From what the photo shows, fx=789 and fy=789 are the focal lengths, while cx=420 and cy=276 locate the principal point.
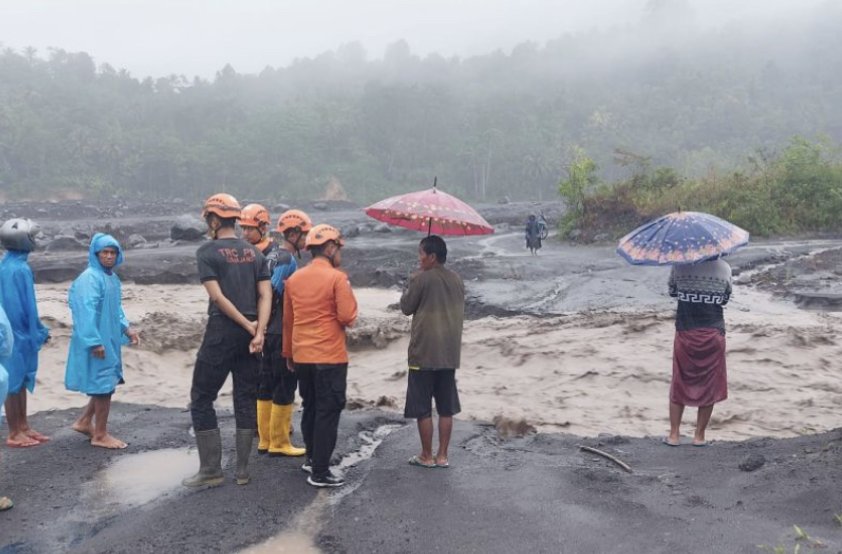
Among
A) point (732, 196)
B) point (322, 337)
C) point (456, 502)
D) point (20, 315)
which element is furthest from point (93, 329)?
point (732, 196)

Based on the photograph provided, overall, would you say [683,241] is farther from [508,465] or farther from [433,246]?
[508,465]

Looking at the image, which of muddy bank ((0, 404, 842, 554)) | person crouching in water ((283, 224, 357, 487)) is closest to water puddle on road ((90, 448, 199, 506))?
muddy bank ((0, 404, 842, 554))

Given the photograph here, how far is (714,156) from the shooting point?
235ft

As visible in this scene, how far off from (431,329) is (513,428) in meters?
1.70

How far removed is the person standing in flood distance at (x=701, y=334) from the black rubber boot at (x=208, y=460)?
126 inches

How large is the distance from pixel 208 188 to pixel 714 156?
4532 centimetres

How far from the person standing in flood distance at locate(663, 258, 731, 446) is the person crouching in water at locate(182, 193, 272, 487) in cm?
289

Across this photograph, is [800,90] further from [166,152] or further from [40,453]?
[40,453]

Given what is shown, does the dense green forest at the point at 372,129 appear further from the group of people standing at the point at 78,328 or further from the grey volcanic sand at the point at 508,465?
the group of people standing at the point at 78,328

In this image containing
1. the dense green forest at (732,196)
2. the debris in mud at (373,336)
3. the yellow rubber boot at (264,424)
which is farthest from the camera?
the dense green forest at (732,196)

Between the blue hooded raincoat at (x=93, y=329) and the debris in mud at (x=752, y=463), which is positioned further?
the blue hooded raincoat at (x=93, y=329)

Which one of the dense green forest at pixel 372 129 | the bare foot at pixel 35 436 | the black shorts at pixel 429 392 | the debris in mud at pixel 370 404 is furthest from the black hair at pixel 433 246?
the dense green forest at pixel 372 129

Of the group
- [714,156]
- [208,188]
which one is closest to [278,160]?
[208,188]

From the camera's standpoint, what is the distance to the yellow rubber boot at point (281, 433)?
522cm
